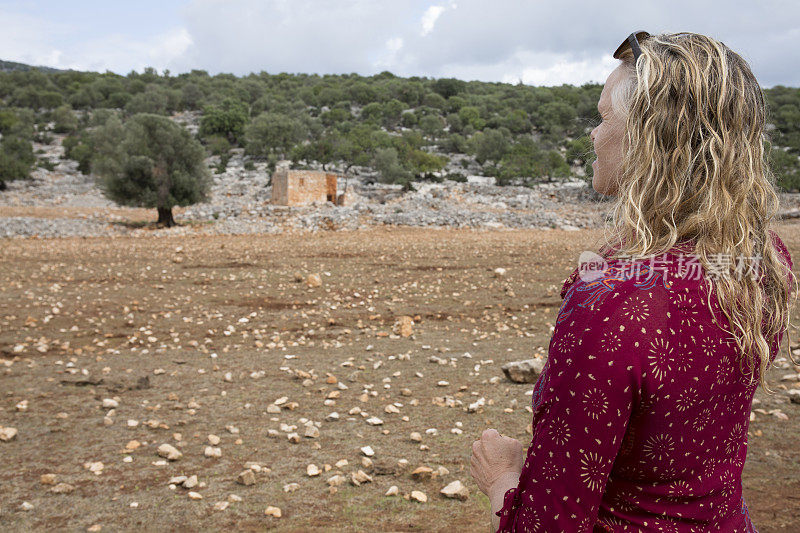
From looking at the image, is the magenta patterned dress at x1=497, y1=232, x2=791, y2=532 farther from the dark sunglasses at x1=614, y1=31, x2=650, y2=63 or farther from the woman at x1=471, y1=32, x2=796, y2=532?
the dark sunglasses at x1=614, y1=31, x2=650, y2=63

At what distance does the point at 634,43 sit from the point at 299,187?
72.9 feet

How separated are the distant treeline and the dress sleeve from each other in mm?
28250

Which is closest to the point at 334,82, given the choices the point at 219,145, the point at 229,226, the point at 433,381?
the point at 219,145

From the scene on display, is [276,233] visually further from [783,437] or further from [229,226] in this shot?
[783,437]

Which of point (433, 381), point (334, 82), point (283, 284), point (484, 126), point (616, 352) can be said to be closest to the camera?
point (616, 352)

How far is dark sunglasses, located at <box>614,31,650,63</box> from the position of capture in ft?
3.51

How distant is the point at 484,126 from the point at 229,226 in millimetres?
42412

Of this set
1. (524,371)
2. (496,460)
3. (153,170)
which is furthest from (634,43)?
(153,170)

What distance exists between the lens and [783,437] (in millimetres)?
3619

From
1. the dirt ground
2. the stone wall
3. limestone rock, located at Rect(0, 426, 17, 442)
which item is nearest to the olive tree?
the stone wall

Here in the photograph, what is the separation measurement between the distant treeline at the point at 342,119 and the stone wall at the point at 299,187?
937 centimetres

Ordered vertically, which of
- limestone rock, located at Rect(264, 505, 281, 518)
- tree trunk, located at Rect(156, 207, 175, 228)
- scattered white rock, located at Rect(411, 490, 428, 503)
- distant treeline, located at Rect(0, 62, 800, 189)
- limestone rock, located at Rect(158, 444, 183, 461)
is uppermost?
Result: distant treeline, located at Rect(0, 62, 800, 189)

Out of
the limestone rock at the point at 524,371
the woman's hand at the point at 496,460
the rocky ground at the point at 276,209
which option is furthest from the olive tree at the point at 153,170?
the woman's hand at the point at 496,460

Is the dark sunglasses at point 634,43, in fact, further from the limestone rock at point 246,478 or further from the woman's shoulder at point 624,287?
the limestone rock at point 246,478
